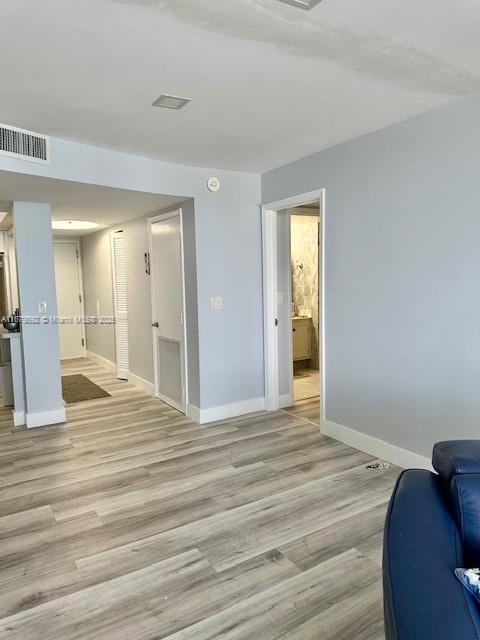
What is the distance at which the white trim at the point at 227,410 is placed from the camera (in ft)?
14.1

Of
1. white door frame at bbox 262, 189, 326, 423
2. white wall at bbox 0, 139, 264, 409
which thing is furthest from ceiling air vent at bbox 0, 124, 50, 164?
white door frame at bbox 262, 189, 326, 423

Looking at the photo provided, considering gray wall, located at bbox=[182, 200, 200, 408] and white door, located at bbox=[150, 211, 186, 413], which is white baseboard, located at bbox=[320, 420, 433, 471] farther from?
white door, located at bbox=[150, 211, 186, 413]

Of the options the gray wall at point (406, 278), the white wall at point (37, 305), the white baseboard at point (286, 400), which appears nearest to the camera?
the gray wall at point (406, 278)

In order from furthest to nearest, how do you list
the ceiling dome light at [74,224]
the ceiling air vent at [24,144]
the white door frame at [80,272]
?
the white door frame at [80,272], the ceiling dome light at [74,224], the ceiling air vent at [24,144]

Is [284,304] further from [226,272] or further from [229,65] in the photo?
[229,65]

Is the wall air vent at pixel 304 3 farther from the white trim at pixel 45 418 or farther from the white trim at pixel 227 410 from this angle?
the white trim at pixel 45 418

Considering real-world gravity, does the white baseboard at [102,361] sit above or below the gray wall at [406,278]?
below

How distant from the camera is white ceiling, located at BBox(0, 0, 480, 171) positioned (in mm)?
1757

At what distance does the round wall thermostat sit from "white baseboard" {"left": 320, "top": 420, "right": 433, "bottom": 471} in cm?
240

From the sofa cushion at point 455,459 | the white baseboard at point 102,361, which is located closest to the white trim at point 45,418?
the white baseboard at point 102,361

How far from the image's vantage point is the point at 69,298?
7.80 metres

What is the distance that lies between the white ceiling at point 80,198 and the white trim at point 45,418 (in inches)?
81.5

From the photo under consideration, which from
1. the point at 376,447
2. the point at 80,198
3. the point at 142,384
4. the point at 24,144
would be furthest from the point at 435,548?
the point at 142,384

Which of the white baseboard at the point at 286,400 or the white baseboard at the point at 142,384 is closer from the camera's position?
the white baseboard at the point at 286,400
